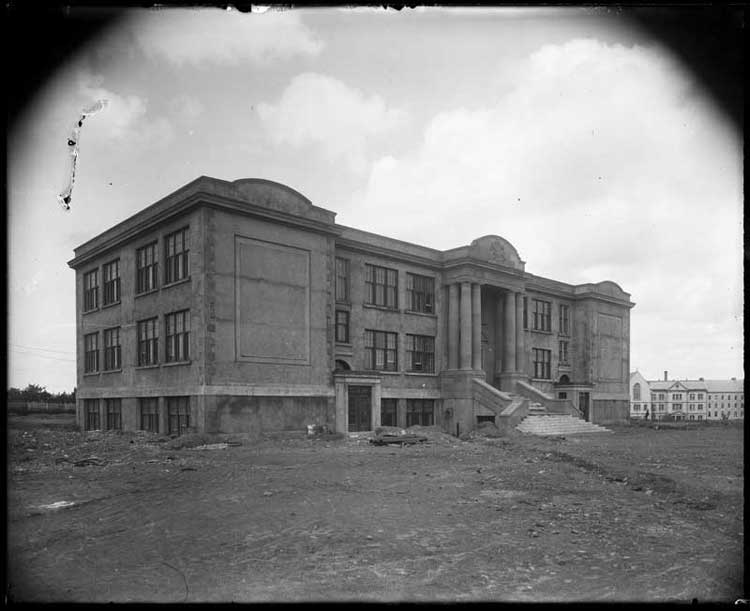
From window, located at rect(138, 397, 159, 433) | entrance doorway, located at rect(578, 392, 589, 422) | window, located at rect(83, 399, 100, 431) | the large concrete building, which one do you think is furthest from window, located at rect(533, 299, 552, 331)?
window, located at rect(83, 399, 100, 431)

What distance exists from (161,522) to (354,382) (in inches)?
728

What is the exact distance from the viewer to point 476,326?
111 feet

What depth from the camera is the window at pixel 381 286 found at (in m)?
30.7

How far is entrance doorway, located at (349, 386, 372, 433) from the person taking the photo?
89.5 ft

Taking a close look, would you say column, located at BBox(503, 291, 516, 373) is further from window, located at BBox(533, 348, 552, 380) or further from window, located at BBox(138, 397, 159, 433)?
window, located at BBox(138, 397, 159, 433)

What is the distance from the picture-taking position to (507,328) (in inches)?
1431

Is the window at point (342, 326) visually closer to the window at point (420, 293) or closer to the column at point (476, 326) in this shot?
the window at point (420, 293)

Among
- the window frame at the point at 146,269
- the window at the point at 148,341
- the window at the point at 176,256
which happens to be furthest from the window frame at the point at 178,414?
the window frame at the point at 146,269

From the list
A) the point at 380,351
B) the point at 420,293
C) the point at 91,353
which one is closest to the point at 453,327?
the point at 420,293

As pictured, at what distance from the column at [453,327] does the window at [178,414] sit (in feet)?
54.1

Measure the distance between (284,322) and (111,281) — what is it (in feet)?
32.4

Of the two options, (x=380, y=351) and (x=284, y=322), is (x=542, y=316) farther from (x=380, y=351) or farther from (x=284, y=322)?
(x=284, y=322)

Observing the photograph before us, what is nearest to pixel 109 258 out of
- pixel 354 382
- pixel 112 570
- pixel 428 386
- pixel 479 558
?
pixel 354 382

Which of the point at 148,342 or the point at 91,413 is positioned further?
the point at 91,413
